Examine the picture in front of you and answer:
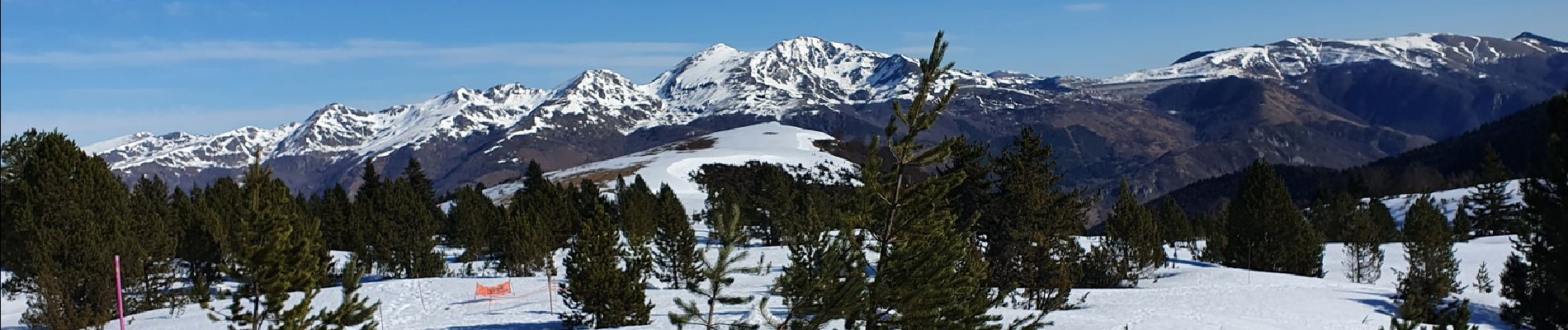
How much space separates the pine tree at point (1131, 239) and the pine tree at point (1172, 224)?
67.7ft

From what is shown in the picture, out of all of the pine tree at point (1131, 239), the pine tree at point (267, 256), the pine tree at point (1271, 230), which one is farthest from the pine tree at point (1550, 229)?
the pine tree at point (267, 256)

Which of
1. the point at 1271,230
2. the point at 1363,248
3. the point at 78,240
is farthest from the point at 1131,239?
the point at 78,240

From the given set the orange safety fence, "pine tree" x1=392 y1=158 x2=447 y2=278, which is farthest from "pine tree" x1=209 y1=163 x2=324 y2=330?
"pine tree" x1=392 y1=158 x2=447 y2=278

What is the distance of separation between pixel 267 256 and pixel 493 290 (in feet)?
88.1

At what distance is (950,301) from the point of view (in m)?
17.5

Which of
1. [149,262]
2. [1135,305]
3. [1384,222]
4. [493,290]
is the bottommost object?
[1384,222]

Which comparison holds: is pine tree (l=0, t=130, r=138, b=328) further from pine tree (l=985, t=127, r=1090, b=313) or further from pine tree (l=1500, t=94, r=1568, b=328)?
pine tree (l=1500, t=94, r=1568, b=328)

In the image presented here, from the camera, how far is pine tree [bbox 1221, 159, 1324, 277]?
54.3 metres

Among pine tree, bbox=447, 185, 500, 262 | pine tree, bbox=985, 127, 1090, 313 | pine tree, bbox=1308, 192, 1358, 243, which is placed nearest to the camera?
pine tree, bbox=985, 127, 1090, 313

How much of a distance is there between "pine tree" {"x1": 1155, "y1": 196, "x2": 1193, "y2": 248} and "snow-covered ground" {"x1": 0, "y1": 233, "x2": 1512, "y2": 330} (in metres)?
22.7

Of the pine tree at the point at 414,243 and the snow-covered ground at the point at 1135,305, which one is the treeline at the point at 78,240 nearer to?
the snow-covered ground at the point at 1135,305

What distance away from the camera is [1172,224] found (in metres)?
81.8

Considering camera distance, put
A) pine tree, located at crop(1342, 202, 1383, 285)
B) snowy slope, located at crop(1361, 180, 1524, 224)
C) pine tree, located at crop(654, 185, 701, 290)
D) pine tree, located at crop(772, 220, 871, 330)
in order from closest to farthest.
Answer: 1. pine tree, located at crop(772, 220, 871, 330)
2. pine tree, located at crop(654, 185, 701, 290)
3. pine tree, located at crop(1342, 202, 1383, 285)
4. snowy slope, located at crop(1361, 180, 1524, 224)

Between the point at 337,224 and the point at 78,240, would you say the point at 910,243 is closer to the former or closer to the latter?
the point at 78,240
